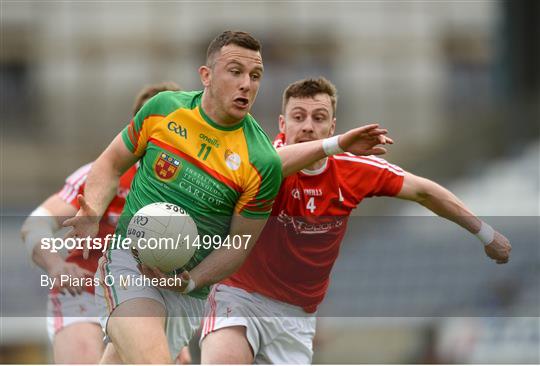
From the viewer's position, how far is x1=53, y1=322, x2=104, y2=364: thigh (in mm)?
7664

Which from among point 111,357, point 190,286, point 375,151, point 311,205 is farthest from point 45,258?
point 375,151

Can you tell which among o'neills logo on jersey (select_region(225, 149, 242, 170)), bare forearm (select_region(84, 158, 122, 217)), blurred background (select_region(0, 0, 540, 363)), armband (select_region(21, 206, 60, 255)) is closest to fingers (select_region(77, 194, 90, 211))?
bare forearm (select_region(84, 158, 122, 217))

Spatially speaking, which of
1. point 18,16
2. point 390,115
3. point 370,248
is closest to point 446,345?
point 370,248

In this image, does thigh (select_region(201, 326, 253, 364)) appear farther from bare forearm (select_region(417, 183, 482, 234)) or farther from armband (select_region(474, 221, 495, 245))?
armband (select_region(474, 221, 495, 245))

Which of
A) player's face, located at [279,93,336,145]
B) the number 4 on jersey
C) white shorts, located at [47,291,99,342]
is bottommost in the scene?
white shorts, located at [47,291,99,342]

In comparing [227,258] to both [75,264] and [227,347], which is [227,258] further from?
[75,264]

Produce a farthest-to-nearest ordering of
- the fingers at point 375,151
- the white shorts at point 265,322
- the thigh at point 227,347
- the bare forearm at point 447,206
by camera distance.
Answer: the white shorts at point 265,322 → the bare forearm at point 447,206 → the thigh at point 227,347 → the fingers at point 375,151

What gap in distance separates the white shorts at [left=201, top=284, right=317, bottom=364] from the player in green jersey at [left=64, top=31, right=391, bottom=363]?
0.63m

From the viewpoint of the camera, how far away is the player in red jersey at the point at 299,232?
22.9ft

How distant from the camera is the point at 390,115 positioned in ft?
76.6

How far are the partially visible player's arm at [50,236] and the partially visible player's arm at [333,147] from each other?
1.56 metres

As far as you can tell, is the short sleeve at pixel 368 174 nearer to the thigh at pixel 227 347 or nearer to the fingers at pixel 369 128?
the fingers at pixel 369 128

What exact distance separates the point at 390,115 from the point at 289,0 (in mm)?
3363

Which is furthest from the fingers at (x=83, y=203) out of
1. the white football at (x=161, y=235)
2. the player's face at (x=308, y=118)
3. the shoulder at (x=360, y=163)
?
the shoulder at (x=360, y=163)
